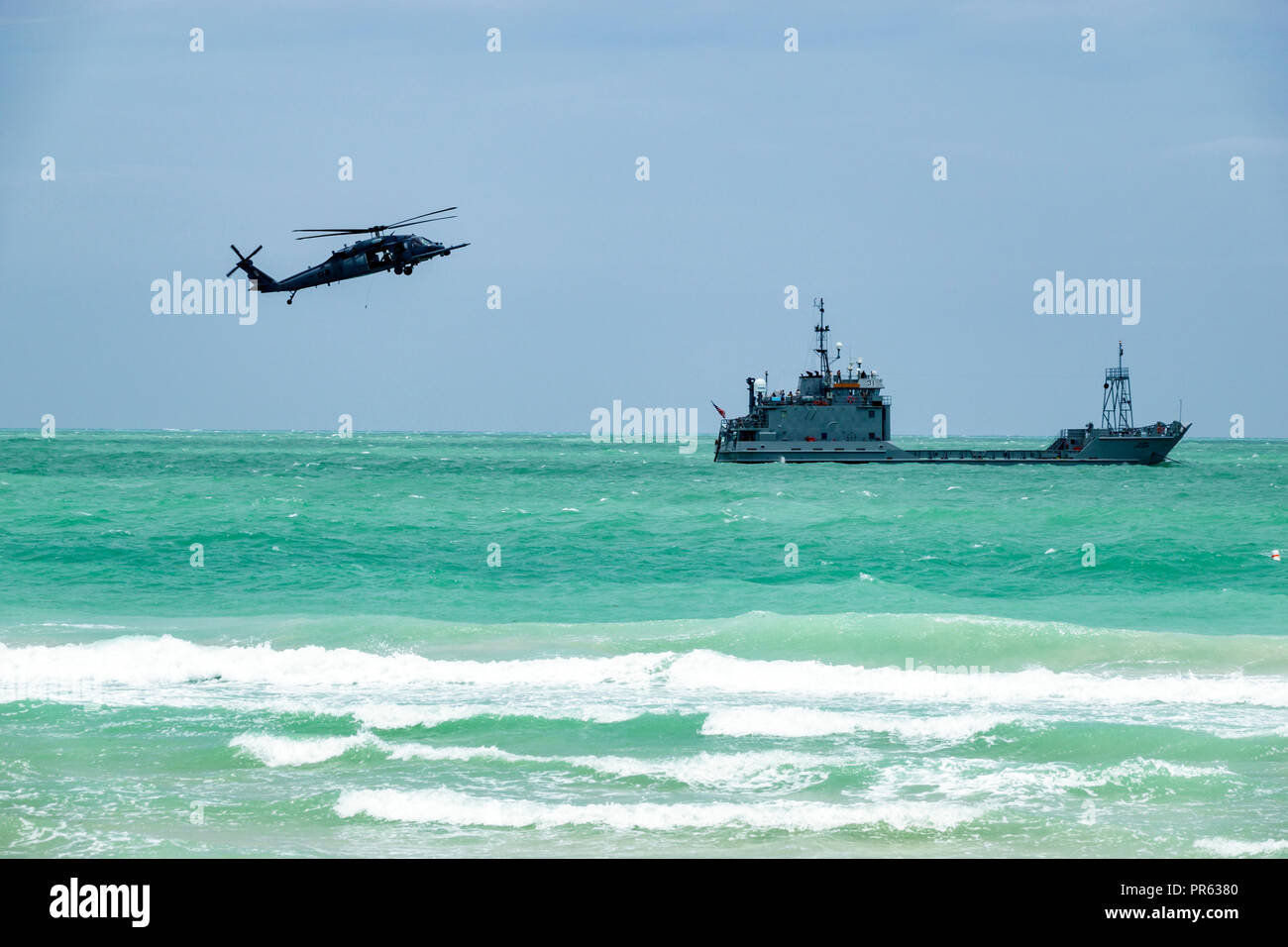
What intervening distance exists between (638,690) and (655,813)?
5768 millimetres

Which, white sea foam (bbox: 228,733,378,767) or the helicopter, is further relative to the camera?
the helicopter

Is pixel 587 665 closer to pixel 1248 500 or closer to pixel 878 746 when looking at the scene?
pixel 878 746

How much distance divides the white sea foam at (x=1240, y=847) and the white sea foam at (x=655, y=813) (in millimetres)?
1774

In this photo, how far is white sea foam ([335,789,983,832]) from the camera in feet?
32.8

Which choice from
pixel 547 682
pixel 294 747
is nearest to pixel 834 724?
pixel 547 682

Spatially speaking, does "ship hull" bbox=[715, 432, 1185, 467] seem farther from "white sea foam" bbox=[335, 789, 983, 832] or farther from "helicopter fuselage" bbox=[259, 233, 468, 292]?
"white sea foam" bbox=[335, 789, 983, 832]

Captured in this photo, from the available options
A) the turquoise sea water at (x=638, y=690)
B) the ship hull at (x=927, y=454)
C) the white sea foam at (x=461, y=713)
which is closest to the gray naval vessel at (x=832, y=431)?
the ship hull at (x=927, y=454)

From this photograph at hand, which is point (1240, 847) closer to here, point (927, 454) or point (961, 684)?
point (961, 684)

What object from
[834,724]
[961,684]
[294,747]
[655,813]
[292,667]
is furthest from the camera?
[292,667]

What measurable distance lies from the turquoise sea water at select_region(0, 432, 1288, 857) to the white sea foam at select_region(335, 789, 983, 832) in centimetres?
3

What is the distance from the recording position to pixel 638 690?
15984mm

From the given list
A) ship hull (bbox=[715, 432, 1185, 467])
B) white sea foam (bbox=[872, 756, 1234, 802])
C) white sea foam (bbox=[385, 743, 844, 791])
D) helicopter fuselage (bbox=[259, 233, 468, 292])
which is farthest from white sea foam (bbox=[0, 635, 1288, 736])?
ship hull (bbox=[715, 432, 1185, 467])
